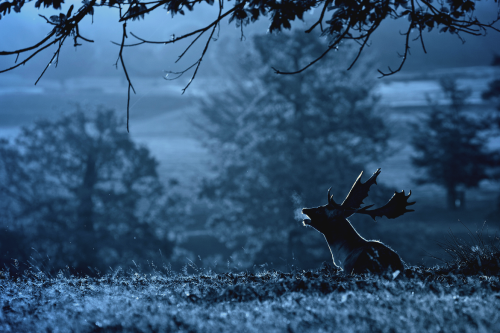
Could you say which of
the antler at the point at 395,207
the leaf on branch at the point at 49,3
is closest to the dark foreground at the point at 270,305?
the antler at the point at 395,207

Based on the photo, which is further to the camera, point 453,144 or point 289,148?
point 453,144

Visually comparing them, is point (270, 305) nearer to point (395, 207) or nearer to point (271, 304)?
point (271, 304)

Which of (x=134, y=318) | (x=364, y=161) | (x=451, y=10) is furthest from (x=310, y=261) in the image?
(x=134, y=318)

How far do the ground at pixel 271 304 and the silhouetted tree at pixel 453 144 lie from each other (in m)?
31.9

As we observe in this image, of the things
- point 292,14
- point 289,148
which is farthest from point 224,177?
point 292,14

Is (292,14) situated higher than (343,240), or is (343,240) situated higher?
(292,14)

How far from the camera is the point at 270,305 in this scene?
439 centimetres

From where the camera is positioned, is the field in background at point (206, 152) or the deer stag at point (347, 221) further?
the field in background at point (206, 152)

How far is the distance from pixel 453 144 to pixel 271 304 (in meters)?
34.4

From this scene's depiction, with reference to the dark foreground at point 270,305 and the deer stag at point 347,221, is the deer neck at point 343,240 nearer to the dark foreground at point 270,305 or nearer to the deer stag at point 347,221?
the deer stag at point 347,221

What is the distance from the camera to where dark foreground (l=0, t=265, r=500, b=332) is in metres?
3.77

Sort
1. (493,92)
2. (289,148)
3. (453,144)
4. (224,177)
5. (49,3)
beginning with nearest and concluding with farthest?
(49,3)
(289,148)
(224,177)
(493,92)
(453,144)

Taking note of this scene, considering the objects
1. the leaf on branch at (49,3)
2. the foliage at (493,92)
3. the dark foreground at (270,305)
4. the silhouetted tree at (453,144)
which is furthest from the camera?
the silhouetted tree at (453,144)

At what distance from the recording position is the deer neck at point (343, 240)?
18.8 ft
